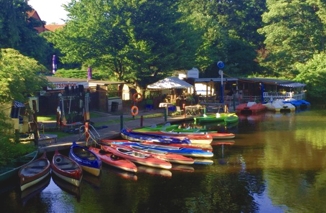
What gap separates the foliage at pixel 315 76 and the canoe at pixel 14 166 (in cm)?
4873

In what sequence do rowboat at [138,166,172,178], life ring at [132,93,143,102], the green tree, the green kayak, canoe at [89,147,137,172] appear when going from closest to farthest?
rowboat at [138,166,172,178] → canoe at [89,147,137,172] → the green kayak → life ring at [132,93,143,102] → the green tree

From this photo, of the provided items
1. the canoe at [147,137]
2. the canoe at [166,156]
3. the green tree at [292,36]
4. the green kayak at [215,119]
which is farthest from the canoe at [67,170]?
the green tree at [292,36]

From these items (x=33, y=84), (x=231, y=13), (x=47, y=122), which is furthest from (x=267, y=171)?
(x=231, y=13)

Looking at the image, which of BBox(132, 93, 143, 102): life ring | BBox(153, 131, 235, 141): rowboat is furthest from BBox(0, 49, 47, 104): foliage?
BBox(132, 93, 143, 102): life ring

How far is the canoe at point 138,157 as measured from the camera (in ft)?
86.3

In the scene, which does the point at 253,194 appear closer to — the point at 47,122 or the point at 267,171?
the point at 267,171

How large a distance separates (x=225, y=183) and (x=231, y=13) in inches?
2623

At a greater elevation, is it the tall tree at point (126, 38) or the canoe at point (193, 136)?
the tall tree at point (126, 38)

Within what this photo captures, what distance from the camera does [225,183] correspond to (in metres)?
23.4

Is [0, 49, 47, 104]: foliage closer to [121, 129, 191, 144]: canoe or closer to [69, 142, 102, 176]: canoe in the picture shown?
[69, 142, 102, 176]: canoe

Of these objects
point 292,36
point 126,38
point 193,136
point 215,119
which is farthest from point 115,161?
point 292,36

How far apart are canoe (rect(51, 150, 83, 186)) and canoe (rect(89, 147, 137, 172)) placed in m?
2.50

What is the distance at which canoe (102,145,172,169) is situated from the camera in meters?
26.3

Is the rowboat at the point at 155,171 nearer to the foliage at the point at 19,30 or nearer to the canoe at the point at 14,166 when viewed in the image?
the canoe at the point at 14,166
